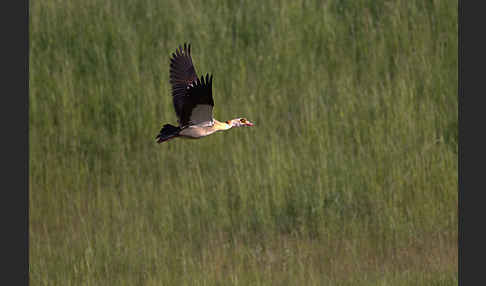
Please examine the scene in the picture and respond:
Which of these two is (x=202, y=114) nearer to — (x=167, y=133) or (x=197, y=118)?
(x=197, y=118)

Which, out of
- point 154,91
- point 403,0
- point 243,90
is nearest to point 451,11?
point 403,0

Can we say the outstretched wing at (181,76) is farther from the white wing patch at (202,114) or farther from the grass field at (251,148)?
the grass field at (251,148)

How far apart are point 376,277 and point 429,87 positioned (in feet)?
10.5

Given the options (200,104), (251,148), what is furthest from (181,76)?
(251,148)

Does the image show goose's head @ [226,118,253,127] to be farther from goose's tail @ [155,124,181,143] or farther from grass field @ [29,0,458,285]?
grass field @ [29,0,458,285]

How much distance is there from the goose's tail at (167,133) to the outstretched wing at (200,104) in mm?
70

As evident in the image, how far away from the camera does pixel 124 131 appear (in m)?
10.7

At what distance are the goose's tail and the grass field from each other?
240 cm

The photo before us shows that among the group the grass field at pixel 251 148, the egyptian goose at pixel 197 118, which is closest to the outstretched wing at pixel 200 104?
the egyptian goose at pixel 197 118

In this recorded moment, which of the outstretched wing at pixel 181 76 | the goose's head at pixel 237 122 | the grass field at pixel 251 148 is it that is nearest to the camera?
the goose's head at pixel 237 122

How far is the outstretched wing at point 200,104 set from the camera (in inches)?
240

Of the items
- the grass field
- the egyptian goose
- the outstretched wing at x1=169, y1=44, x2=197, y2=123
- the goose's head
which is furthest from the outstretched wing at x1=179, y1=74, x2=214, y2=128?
the grass field

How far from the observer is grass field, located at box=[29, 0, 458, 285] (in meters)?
8.73

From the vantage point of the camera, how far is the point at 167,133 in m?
6.17
